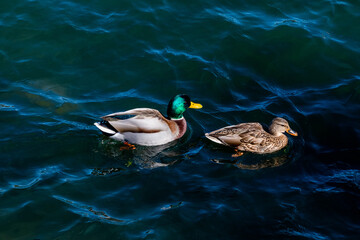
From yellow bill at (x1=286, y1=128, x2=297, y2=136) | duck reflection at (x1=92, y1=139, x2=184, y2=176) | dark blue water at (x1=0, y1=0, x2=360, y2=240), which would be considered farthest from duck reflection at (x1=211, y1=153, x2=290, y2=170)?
duck reflection at (x1=92, y1=139, x2=184, y2=176)

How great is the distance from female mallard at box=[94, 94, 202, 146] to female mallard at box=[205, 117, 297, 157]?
85 centimetres

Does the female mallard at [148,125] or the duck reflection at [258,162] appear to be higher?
the female mallard at [148,125]

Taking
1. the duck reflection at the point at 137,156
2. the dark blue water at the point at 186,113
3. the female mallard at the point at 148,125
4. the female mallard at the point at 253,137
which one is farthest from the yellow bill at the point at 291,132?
the duck reflection at the point at 137,156

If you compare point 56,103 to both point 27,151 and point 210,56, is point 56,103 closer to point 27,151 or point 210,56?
point 27,151

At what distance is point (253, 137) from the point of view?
949cm

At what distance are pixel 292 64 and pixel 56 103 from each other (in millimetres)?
6031

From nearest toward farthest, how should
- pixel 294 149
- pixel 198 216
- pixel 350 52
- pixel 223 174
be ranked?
pixel 198 216, pixel 223 174, pixel 294 149, pixel 350 52

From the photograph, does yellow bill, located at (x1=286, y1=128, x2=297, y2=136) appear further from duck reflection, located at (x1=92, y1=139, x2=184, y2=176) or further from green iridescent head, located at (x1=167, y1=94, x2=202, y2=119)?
duck reflection, located at (x1=92, y1=139, x2=184, y2=176)

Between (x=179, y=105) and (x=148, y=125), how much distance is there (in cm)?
86

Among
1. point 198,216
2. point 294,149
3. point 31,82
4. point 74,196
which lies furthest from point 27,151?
point 294,149

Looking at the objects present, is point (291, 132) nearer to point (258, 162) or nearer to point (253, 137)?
point (253, 137)

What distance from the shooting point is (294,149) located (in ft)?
31.7

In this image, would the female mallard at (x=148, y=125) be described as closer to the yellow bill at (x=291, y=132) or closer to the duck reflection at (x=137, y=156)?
the duck reflection at (x=137, y=156)

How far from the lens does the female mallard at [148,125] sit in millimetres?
9445
